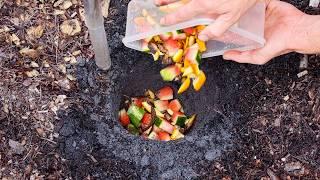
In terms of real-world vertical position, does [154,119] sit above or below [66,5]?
below

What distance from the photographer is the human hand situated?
1.99 m

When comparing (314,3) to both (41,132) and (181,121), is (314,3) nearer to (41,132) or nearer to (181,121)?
(181,121)

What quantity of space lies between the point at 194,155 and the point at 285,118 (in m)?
0.39

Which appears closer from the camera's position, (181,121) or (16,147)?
(16,147)

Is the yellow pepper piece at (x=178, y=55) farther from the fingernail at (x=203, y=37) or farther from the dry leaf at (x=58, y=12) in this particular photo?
the dry leaf at (x=58, y=12)

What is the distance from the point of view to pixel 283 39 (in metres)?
2.00

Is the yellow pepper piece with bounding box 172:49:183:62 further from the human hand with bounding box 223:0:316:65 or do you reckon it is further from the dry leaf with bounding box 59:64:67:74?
the dry leaf with bounding box 59:64:67:74

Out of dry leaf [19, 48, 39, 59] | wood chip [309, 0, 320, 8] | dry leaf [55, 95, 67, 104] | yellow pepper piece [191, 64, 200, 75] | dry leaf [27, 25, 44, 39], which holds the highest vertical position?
wood chip [309, 0, 320, 8]

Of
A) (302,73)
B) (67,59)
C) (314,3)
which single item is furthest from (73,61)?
(314,3)

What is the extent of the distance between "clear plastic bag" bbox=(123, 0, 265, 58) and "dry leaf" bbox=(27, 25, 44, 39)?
44cm

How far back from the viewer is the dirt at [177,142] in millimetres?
1967

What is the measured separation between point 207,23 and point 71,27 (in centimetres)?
66

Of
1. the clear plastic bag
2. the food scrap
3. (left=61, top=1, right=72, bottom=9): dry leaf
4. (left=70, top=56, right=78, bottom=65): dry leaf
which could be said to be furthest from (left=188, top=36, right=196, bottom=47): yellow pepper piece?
(left=61, top=1, right=72, bottom=9): dry leaf

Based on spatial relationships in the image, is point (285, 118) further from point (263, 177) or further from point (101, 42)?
point (101, 42)
